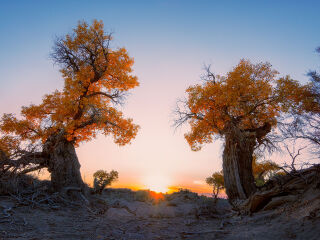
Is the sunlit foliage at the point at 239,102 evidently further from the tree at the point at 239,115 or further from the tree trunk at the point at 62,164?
the tree trunk at the point at 62,164

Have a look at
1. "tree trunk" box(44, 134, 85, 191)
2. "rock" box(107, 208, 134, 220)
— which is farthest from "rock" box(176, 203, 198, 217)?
"tree trunk" box(44, 134, 85, 191)

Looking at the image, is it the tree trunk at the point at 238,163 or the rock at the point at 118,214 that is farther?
the tree trunk at the point at 238,163

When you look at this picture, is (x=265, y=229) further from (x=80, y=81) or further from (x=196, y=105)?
(x=80, y=81)

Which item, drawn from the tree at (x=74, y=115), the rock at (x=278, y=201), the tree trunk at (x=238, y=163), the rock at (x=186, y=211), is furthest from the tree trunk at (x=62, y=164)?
the rock at (x=278, y=201)

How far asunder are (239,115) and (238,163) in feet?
10.8

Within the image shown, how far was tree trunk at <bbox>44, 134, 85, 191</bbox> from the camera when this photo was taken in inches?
490

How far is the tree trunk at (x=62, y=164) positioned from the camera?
12438 mm

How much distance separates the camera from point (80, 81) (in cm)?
1377

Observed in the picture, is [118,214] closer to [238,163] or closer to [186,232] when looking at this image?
[186,232]

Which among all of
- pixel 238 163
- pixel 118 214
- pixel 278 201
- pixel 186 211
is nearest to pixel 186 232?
pixel 278 201

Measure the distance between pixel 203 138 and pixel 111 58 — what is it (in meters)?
9.23

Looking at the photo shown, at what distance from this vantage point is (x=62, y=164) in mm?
12805

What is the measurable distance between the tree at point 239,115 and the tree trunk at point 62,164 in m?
8.83

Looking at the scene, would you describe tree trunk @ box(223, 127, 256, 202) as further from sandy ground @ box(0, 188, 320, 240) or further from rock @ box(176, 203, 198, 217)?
sandy ground @ box(0, 188, 320, 240)
